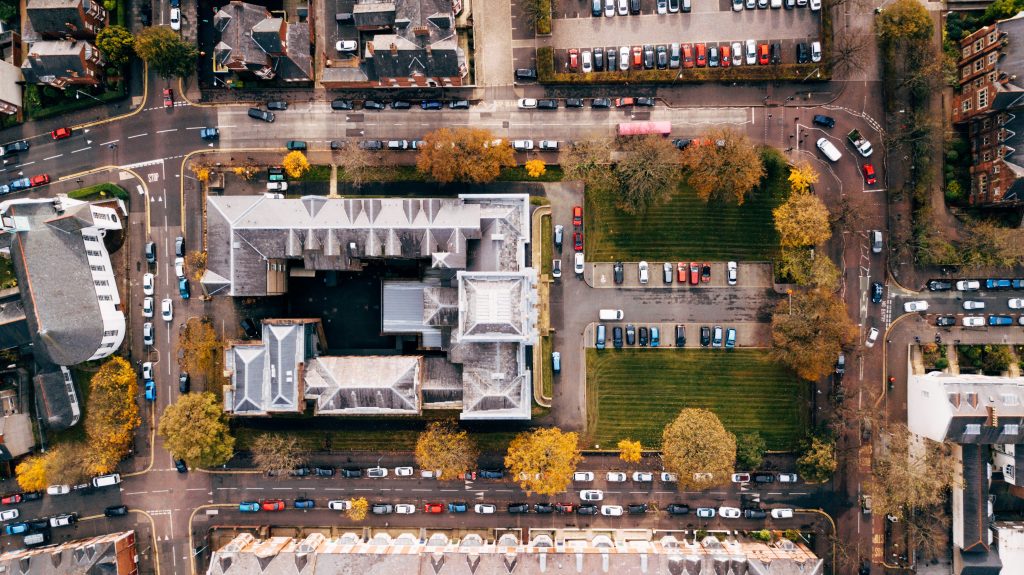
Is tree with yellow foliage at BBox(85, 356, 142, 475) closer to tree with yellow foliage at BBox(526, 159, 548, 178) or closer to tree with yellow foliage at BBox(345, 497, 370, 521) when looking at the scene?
tree with yellow foliage at BBox(345, 497, 370, 521)

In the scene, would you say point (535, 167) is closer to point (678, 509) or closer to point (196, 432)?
point (678, 509)

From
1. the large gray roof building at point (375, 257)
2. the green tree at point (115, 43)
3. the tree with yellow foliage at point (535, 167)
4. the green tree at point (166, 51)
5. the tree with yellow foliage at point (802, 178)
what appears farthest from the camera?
the green tree at point (115, 43)

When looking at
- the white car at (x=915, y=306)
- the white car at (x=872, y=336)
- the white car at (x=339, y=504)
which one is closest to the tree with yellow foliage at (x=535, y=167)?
the white car at (x=872, y=336)

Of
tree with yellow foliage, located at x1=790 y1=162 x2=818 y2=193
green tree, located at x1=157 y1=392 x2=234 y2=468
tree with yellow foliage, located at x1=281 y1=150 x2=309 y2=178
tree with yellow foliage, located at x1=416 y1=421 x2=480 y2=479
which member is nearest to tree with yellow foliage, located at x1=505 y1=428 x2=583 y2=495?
tree with yellow foliage, located at x1=416 y1=421 x2=480 y2=479

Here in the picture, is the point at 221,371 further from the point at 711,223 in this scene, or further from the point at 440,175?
the point at 711,223

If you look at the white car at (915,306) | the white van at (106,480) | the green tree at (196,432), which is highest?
the white car at (915,306)

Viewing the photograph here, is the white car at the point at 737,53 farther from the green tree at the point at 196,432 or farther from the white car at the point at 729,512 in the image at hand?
the green tree at the point at 196,432
